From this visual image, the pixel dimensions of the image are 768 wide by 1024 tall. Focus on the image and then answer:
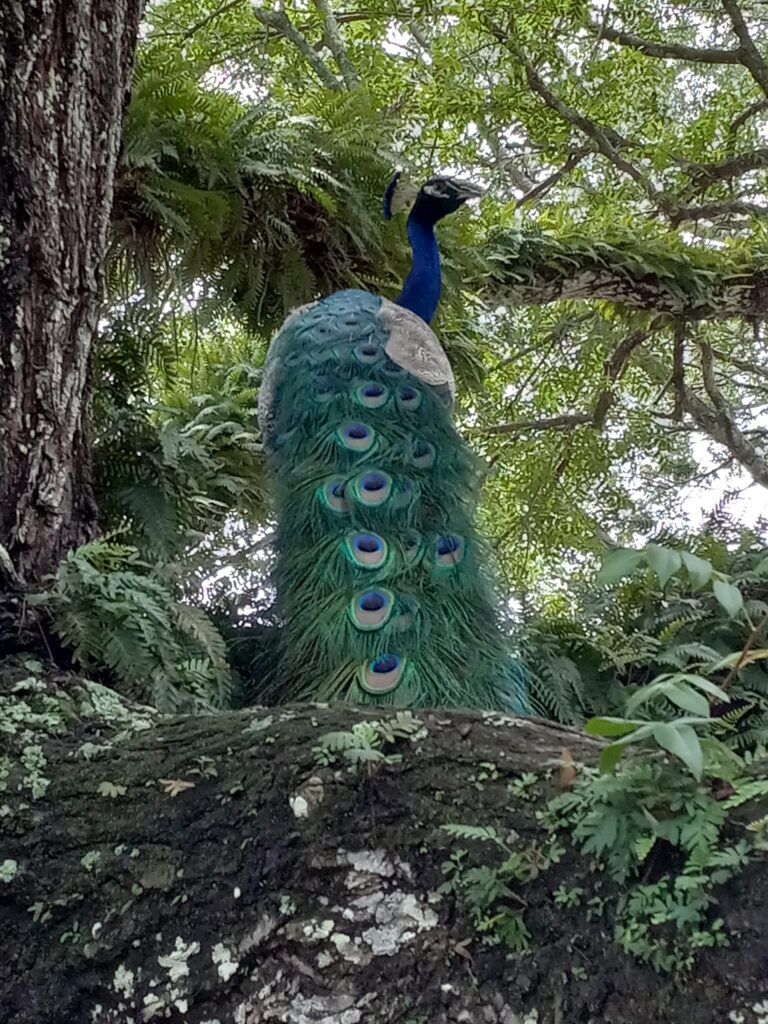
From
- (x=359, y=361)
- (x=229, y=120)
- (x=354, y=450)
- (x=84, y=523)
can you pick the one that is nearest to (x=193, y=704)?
(x=84, y=523)

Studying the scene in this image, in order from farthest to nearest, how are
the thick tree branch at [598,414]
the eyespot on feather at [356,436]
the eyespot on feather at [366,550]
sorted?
the thick tree branch at [598,414], the eyespot on feather at [356,436], the eyespot on feather at [366,550]

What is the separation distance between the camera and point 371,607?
77.0 inches

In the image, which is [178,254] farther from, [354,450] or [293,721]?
[293,721]

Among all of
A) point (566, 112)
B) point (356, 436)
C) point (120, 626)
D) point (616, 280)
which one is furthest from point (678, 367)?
point (120, 626)

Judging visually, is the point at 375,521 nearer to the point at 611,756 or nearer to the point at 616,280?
the point at 611,756

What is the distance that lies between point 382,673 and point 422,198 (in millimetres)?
1687

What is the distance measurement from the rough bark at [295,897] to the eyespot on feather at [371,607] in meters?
0.73

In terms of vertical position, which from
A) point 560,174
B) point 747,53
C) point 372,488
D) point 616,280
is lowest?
point 372,488

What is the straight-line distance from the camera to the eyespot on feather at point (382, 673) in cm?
182

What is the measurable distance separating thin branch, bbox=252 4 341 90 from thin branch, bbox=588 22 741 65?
1.28 m

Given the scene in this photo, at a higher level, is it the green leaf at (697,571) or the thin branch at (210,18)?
the thin branch at (210,18)

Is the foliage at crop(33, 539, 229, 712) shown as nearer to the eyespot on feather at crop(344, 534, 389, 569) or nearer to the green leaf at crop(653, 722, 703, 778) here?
the eyespot on feather at crop(344, 534, 389, 569)

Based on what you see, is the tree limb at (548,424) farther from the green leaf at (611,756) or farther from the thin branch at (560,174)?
the green leaf at (611,756)

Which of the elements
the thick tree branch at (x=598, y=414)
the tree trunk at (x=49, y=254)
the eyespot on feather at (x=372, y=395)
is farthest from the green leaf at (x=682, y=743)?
the thick tree branch at (x=598, y=414)
